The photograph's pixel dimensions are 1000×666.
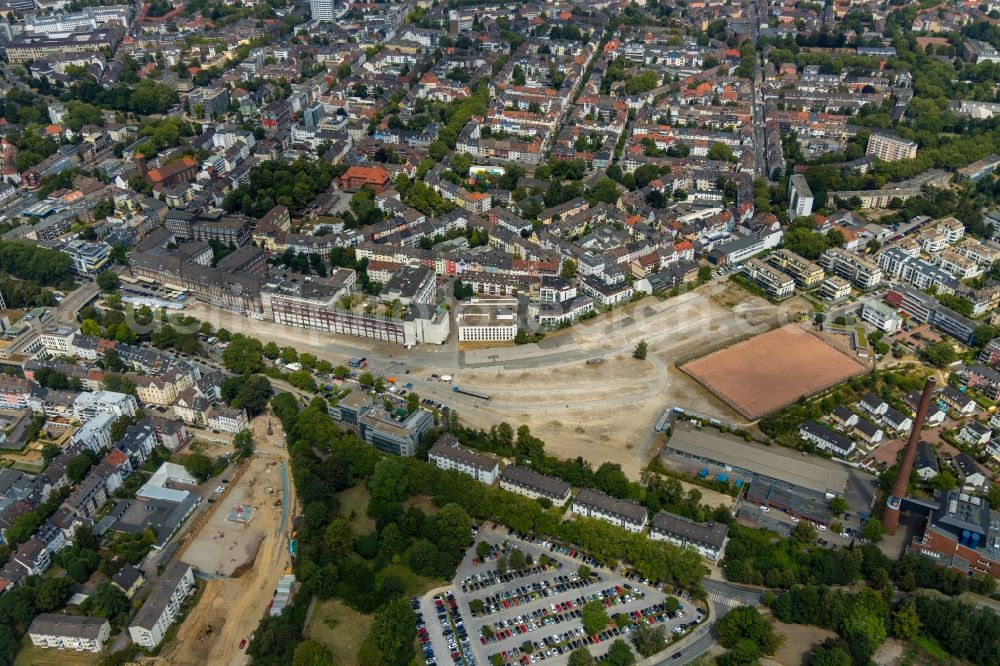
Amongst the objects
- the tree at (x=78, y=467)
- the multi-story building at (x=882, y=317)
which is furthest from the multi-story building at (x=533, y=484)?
the multi-story building at (x=882, y=317)

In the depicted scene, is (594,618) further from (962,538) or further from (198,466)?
(198,466)

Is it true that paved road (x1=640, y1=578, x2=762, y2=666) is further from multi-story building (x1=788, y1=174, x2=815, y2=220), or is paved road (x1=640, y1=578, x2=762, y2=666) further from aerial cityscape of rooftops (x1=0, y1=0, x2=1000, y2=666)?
multi-story building (x1=788, y1=174, x2=815, y2=220)

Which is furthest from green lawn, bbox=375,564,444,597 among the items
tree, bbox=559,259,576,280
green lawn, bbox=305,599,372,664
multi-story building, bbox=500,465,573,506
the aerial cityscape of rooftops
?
tree, bbox=559,259,576,280

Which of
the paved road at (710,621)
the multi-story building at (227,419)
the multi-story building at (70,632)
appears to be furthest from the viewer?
the multi-story building at (227,419)

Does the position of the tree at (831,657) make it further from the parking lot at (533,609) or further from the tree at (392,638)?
the tree at (392,638)

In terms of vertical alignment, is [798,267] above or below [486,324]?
above

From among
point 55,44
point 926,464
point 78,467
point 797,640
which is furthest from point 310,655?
point 55,44

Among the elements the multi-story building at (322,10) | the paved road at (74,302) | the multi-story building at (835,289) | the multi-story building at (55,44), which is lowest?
the paved road at (74,302)
